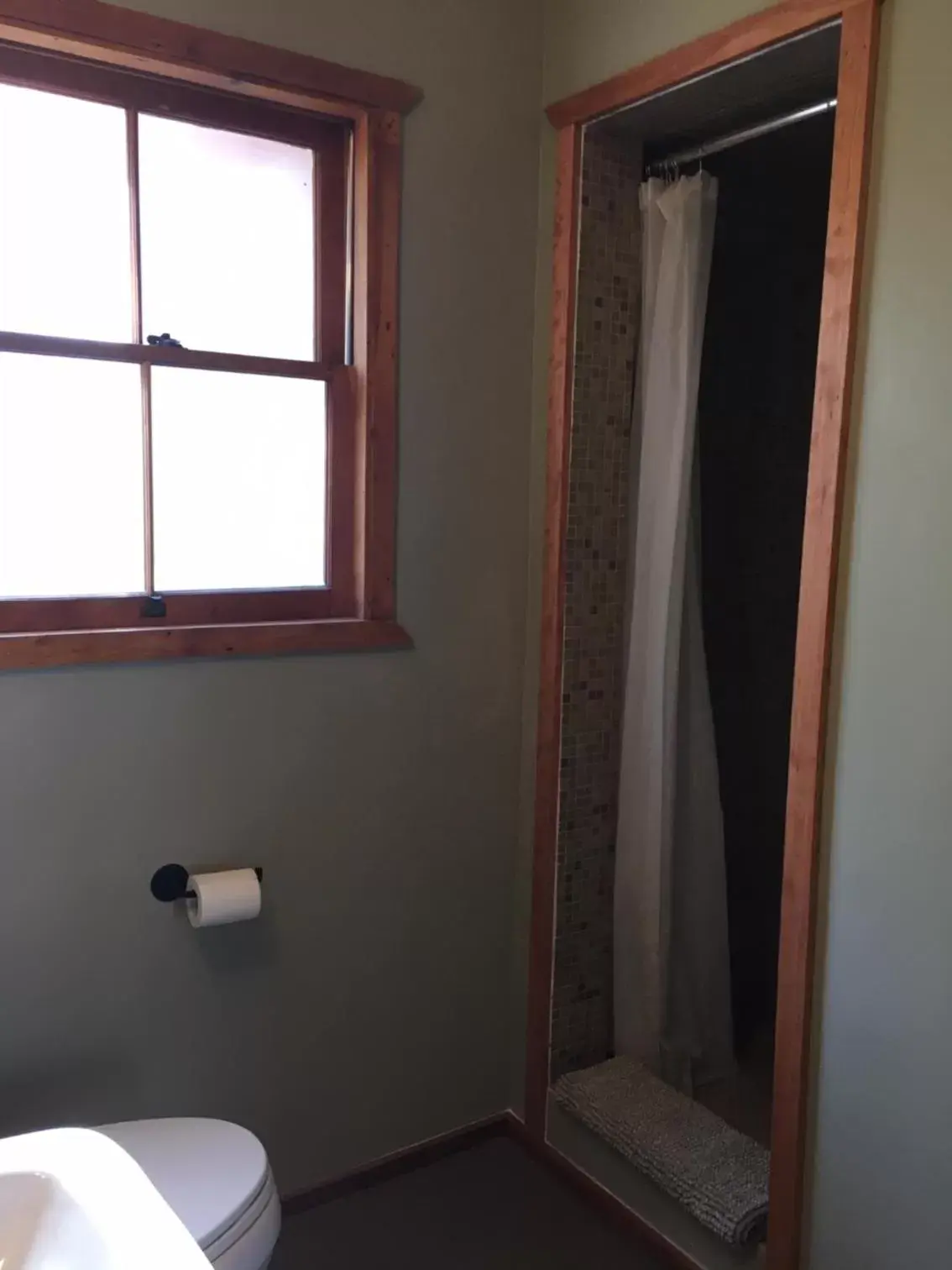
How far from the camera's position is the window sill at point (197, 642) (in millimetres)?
1709

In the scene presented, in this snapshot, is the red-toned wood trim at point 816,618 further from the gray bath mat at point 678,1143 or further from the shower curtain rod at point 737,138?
the shower curtain rod at point 737,138

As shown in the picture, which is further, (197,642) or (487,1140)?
(487,1140)

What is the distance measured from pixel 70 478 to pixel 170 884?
2.41 feet

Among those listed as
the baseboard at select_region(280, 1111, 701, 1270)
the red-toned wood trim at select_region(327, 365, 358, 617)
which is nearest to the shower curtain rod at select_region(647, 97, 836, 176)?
the red-toned wood trim at select_region(327, 365, 358, 617)

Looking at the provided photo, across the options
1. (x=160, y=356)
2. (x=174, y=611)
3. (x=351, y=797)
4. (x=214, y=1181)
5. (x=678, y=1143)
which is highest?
(x=160, y=356)

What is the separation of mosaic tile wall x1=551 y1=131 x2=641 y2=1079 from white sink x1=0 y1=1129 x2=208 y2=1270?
49.3 inches

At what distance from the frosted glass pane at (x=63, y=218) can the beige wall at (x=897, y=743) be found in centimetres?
123

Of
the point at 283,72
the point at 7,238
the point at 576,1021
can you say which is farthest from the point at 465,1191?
the point at 283,72

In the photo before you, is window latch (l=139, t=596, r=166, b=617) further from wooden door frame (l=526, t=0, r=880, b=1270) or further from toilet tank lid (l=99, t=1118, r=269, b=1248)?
wooden door frame (l=526, t=0, r=880, b=1270)

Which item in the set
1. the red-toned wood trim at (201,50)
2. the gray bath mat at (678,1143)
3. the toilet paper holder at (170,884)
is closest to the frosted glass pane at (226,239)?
the red-toned wood trim at (201,50)

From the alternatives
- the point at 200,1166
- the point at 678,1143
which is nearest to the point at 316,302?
the point at 200,1166

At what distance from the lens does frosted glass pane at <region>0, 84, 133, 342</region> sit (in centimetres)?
173

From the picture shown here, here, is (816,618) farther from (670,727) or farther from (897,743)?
(670,727)

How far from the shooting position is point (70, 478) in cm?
183
